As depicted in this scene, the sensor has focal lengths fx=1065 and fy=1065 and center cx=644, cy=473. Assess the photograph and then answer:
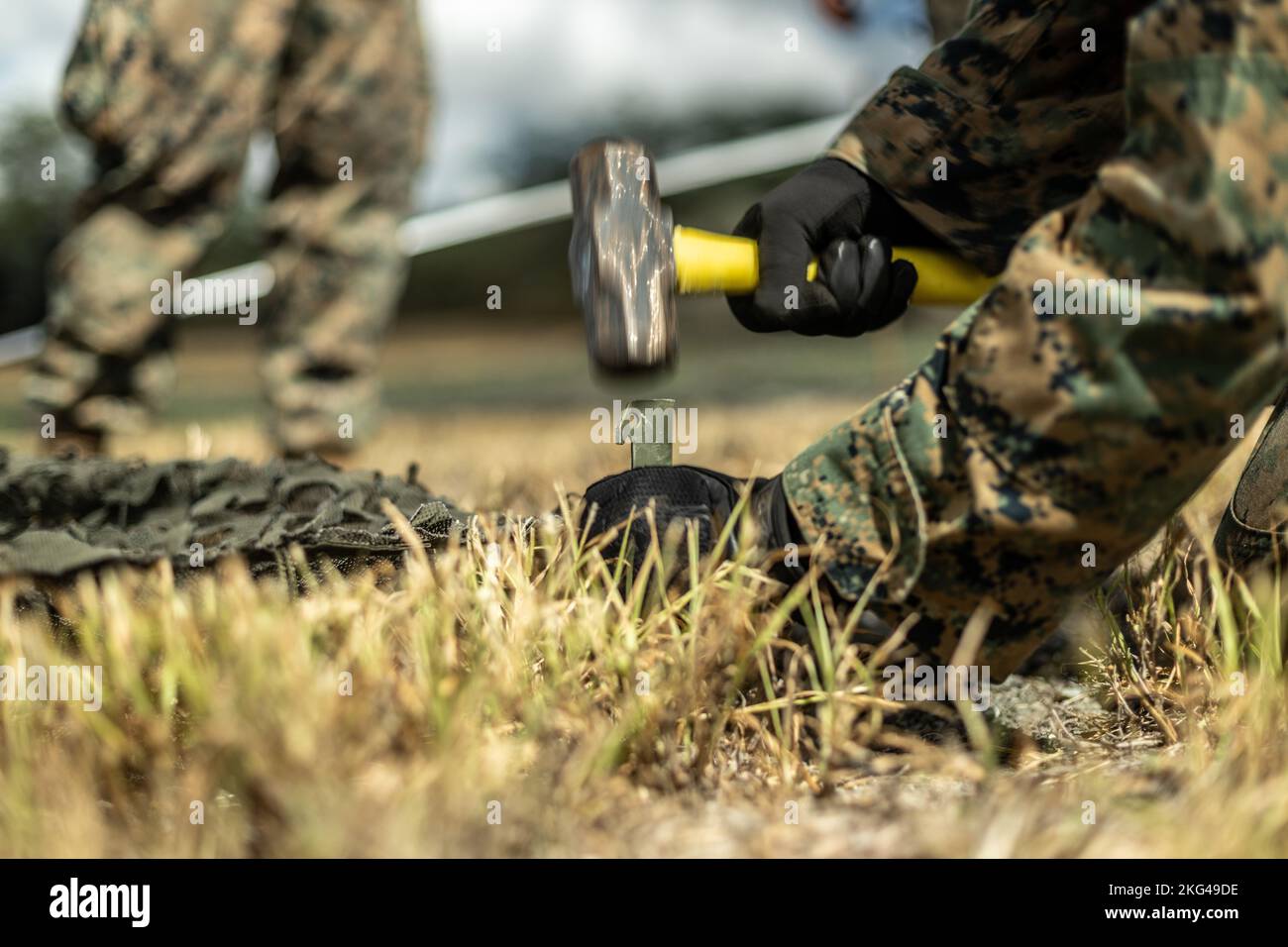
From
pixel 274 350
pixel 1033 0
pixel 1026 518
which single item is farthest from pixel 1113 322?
pixel 274 350

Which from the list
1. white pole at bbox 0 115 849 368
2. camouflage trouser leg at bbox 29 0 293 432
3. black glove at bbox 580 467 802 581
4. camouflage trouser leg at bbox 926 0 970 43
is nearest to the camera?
black glove at bbox 580 467 802 581

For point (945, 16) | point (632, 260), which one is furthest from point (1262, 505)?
point (945, 16)

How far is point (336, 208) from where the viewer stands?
334 centimetres

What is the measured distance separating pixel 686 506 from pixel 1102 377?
0.52m

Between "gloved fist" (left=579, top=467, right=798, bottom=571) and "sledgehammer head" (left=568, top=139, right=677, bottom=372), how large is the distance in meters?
0.16

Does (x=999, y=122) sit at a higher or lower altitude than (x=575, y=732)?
higher

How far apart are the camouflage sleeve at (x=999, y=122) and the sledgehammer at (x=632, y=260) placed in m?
0.22

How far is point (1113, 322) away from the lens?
3.10 ft

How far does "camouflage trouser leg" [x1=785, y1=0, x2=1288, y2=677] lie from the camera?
35.2 inches

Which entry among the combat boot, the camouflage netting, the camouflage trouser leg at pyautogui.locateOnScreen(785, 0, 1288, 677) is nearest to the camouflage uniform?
the camouflage netting

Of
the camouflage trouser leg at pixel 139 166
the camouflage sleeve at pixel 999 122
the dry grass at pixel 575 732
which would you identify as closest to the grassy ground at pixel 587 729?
the dry grass at pixel 575 732

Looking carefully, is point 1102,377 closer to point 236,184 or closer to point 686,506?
point 686,506

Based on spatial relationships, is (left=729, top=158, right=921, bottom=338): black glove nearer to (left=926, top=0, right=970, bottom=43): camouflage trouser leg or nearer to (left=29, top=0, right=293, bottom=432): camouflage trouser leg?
(left=926, top=0, right=970, bottom=43): camouflage trouser leg
